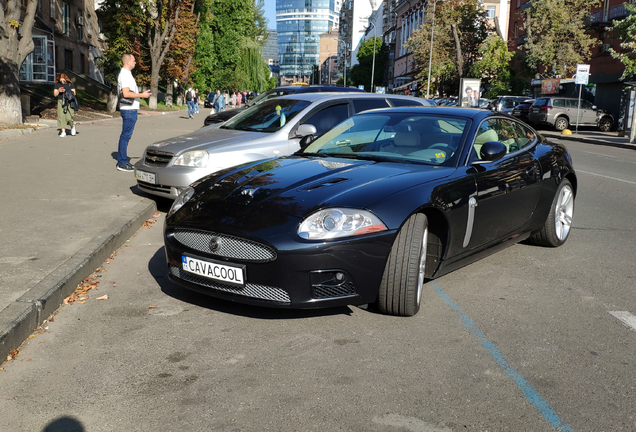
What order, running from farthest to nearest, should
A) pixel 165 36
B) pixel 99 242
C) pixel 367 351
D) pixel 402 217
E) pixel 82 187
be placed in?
pixel 165 36 < pixel 82 187 < pixel 99 242 < pixel 402 217 < pixel 367 351

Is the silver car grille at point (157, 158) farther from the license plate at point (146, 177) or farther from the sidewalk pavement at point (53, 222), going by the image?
the sidewalk pavement at point (53, 222)

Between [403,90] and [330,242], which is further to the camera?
[403,90]

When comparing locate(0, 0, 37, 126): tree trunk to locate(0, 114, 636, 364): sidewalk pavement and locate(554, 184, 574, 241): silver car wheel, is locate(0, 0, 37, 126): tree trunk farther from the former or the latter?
locate(554, 184, 574, 241): silver car wheel

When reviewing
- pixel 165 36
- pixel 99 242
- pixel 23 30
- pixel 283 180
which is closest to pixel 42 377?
pixel 283 180

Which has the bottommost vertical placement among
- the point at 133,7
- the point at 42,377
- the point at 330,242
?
the point at 42,377

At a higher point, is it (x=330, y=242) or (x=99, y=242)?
(x=330, y=242)

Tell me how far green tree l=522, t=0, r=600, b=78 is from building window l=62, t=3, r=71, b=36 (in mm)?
31440

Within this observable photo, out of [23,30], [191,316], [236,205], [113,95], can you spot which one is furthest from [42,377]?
[113,95]

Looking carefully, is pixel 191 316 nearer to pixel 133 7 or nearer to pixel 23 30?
pixel 23 30

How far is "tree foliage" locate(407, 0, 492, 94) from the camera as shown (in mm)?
54719

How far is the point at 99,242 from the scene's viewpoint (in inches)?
238

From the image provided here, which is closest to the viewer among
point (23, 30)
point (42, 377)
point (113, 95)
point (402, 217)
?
point (42, 377)

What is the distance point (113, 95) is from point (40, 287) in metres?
29.3

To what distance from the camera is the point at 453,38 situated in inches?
2237
